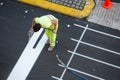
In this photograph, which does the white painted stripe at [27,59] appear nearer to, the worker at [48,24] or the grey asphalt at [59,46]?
the grey asphalt at [59,46]

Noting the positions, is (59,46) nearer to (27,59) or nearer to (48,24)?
(27,59)

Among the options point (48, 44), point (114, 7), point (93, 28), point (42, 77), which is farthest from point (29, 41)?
point (114, 7)

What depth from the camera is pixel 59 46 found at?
29.1 ft

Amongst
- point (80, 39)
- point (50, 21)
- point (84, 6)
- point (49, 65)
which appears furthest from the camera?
point (84, 6)

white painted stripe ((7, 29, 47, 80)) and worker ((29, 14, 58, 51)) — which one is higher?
worker ((29, 14, 58, 51))

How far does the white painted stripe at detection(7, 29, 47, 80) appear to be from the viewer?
8.26 m

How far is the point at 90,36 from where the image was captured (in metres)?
9.14

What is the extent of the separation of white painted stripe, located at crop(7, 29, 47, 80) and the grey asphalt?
116 millimetres

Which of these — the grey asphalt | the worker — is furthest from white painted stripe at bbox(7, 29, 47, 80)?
the worker

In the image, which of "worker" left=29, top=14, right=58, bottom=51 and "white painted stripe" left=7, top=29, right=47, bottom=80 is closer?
"worker" left=29, top=14, right=58, bottom=51

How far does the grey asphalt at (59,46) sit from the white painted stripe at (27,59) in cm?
12

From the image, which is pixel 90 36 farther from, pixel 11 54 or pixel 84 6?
pixel 11 54

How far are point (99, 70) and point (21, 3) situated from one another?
3.61 m

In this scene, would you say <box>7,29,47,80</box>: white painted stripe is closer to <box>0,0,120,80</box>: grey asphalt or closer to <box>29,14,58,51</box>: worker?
<box>0,0,120,80</box>: grey asphalt
